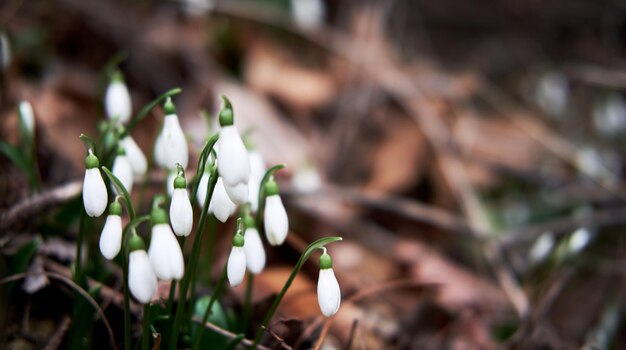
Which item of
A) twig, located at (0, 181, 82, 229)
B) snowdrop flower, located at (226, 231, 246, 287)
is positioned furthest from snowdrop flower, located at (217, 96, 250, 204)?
twig, located at (0, 181, 82, 229)

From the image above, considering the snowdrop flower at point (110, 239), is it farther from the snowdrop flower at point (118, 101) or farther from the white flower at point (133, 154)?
the snowdrop flower at point (118, 101)

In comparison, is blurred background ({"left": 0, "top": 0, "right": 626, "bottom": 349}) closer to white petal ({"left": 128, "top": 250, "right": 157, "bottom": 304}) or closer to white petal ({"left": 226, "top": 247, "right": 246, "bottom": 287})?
white petal ({"left": 226, "top": 247, "right": 246, "bottom": 287})

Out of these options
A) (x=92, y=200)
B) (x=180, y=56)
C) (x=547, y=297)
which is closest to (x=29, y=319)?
(x=92, y=200)

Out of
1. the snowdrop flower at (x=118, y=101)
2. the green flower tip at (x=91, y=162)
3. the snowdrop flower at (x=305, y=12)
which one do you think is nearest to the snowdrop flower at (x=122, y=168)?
the green flower tip at (x=91, y=162)

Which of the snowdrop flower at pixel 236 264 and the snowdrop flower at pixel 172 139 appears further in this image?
the snowdrop flower at pixel 172 139

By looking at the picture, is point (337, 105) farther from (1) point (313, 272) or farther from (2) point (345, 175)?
(1) point (313, 272)

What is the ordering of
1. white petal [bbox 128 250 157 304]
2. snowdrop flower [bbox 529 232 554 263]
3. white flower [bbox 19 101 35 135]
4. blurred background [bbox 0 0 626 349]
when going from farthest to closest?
snowdrop flower [bbox 529 232 554 263], blurred background [bbox 0 0 626 349], white flower [bbox 19 101 35 135], white petal [bbox 128 250 157 304]

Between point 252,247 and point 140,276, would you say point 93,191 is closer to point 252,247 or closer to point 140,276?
point 140,276
